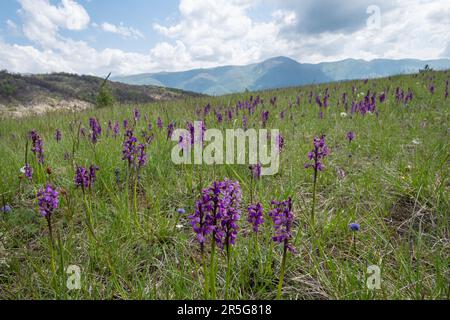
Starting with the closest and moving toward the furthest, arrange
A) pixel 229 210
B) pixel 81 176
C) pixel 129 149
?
pixel 229 210 < pixel 81 176 < pixel 129 149

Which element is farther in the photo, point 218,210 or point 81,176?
point 81,176

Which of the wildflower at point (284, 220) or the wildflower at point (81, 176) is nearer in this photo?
the wildflower at point (284, 220)

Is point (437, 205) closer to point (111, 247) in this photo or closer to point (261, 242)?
point (261, 242)

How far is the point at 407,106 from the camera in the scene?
702 centimetres

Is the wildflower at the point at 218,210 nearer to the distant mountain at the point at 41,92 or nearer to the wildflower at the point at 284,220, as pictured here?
the wildflower at the point at 284,220

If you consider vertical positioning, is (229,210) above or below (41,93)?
below

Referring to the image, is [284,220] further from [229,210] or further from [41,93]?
[41,93]

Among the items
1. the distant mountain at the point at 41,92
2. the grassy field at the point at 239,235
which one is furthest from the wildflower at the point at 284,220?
the distant mountain at the point at 41,92

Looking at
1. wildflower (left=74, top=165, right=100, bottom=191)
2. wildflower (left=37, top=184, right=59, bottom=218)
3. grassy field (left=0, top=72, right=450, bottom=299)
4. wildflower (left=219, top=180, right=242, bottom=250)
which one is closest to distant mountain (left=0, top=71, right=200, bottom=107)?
grassy field (left=0, top=72, right=450, bottom=299)

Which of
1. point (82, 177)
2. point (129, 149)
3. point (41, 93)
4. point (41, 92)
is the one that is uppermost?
point (41, 92)

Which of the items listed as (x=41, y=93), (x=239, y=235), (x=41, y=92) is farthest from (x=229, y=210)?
(x=41, y=92)

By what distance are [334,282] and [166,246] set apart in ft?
4.30

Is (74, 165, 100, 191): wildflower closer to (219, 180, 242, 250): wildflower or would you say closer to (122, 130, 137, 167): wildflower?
(122, 130, 137, 167): wildflower
